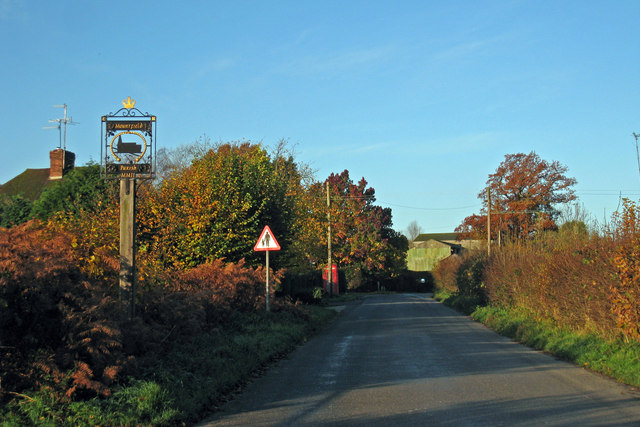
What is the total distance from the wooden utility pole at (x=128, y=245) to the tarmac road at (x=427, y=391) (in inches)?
101

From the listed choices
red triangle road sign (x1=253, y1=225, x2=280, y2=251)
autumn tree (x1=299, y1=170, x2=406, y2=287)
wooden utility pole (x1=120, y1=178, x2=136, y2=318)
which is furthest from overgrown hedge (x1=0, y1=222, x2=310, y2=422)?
autumn tree (x1=299, y1=170, x2=406, y2=287)

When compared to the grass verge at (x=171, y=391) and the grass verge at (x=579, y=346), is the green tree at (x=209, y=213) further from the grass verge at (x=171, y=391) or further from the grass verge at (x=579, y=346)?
the grass verge at (x=579, y=346)

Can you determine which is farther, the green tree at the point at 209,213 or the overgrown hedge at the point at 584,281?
the green tree at the point at 209,213

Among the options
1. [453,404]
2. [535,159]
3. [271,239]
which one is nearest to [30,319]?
[453,404]

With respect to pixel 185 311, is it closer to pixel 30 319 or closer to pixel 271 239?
pixel 30 319

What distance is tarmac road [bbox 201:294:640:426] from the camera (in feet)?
23.5

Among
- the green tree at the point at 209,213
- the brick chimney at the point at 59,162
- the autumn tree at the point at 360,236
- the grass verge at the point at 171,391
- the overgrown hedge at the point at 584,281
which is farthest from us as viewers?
the autumn tree at the point at 360,236

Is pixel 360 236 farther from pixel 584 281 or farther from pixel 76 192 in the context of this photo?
pixel 584 281

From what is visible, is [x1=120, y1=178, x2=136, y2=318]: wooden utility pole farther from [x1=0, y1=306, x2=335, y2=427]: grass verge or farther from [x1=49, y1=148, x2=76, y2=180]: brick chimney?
[x1=49, y1=148, x2=76, y2=180]: brick chimney

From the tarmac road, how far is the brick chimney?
32.1 m

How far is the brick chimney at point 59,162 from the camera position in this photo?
4044cm

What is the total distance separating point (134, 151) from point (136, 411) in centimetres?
500

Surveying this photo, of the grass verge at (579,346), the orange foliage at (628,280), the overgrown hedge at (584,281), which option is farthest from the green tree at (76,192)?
the orange foliage at (628,280)

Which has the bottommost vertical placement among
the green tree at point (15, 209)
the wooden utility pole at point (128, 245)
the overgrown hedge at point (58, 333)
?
the overgrown hedge at point (58, 333)
